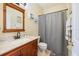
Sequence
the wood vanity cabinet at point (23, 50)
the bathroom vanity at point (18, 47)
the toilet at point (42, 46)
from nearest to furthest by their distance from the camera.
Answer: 1. the bathroom vanity at point (18, 47)
2. the wood vanity cabinet at point (23, 50)
3. the toilet at point (42, 46)

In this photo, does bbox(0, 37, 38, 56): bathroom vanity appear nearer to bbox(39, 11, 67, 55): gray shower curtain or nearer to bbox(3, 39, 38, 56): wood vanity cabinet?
bbox(3, 39, 38, 56): wood vanity cabinet

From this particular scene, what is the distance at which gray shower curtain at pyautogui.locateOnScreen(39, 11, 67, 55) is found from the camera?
6.95ft

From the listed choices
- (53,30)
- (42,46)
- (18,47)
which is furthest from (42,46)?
(18,47)

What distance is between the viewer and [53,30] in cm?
217

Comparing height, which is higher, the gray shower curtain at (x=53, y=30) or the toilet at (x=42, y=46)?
the gray shower curtain at (x=53, y=30)

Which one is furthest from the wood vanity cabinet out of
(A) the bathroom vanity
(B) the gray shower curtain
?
(B) the gray shower curtain

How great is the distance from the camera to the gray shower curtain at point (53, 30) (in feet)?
6.95

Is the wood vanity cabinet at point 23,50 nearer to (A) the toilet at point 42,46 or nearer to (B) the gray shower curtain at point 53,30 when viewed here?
(A) the toilet at point 42,46

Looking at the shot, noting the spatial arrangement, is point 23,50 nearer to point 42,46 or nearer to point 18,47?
point 18,47

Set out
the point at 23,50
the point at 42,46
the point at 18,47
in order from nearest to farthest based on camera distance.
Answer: the point at 18,47 → the point at 23,50 → the point at 42,46

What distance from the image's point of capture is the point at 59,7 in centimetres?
197

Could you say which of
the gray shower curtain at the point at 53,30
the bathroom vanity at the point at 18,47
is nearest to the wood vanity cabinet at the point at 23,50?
the bathroom vanity at the point at 18,47

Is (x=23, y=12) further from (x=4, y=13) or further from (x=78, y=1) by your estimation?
(x=78, y=1)

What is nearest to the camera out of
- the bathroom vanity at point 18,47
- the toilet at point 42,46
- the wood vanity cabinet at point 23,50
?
the bathroom vanity at point 18,47
